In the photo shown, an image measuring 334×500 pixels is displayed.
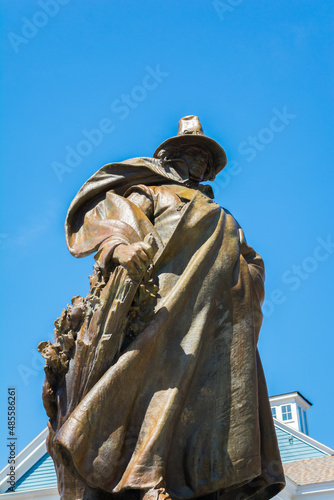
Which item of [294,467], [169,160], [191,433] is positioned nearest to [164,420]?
[191,433]

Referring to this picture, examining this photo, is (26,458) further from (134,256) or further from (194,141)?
(134,256)

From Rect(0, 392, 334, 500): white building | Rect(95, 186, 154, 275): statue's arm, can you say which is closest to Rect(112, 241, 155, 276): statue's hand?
Rect(95, 186, 154, 275): statue's arm

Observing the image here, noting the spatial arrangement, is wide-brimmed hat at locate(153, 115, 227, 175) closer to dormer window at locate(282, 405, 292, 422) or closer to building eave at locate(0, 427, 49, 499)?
building eave at locate(0, 427, 49, 499)

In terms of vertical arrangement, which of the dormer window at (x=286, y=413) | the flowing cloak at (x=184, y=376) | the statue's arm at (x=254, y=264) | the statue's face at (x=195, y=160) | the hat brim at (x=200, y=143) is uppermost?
the dormer window at (x=286, y=413)

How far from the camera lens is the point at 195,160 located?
8141 millimetres

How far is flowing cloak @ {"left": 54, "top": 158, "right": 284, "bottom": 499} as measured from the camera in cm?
611

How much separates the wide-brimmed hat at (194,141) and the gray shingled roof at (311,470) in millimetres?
10119

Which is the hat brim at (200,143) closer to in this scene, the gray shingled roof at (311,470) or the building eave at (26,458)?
the gray shingled roof at (311,470)

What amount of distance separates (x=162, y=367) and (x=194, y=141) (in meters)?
A: 2.49

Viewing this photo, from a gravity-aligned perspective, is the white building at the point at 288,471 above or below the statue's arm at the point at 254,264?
above

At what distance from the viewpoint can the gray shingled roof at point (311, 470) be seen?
55.1 ft

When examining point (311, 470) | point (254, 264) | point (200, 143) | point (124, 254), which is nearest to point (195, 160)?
point (200, 143)

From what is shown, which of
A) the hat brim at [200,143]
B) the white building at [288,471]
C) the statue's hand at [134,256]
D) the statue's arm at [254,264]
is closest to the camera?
the statue's hand at [134,256]

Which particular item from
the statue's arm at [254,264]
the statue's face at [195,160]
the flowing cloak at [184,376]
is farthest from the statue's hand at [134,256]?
the statue's face at [195,160]
